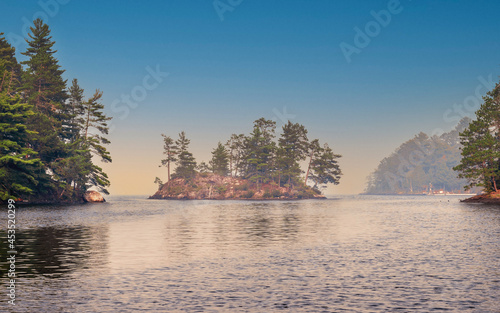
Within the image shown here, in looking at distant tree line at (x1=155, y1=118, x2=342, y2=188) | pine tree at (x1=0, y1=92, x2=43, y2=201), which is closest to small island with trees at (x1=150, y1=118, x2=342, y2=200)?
distant tree line at (x1=155, y1=118, x2=342, y2=188)

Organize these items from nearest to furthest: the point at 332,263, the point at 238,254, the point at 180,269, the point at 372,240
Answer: the point at 180,269
the point at 332,263
the point at 238,254
the point at 372,240

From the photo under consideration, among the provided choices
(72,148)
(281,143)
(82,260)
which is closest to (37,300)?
(82,260)

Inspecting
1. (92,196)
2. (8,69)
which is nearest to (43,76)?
(8,69)

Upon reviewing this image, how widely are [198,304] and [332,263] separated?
9582 mm

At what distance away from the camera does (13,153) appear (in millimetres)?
77062

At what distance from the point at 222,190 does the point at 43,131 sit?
317ft

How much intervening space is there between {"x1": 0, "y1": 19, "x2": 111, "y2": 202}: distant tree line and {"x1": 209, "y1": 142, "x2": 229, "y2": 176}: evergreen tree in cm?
8150

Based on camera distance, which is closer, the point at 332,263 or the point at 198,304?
the point at 198,304

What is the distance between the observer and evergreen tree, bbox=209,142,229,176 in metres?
189

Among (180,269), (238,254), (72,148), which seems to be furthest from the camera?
(72,148)

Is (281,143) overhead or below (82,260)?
overhead

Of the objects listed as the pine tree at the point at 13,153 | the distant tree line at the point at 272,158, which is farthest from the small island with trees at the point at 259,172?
the pine tree at the point at 13,153

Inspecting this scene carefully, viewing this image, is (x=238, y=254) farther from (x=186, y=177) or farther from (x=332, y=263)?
(x=186, y=177)

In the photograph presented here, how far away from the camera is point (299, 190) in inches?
6964
